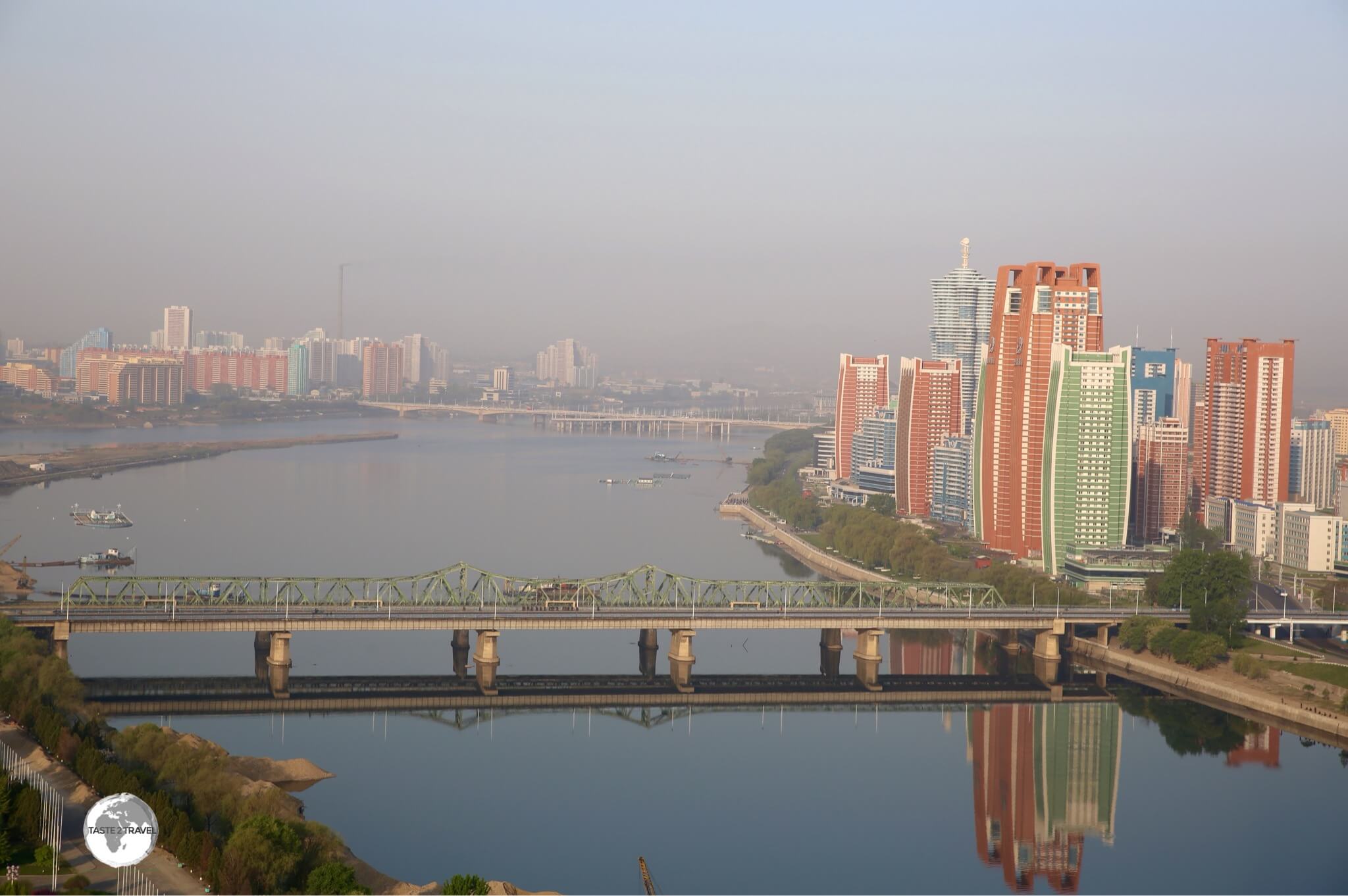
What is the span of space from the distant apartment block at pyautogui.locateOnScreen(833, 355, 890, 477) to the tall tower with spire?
1217 millimetres

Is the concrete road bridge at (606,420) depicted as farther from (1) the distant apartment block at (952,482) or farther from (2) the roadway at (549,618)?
(2) the roadway at (549,618)

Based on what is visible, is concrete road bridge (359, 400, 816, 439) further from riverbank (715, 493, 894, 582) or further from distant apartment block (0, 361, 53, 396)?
riverbank (715, 493, 894, 582)

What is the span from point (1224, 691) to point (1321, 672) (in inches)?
22.7

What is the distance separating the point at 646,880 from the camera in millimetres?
6254

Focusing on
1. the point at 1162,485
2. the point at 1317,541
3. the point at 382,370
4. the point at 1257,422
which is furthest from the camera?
the point at 382,370

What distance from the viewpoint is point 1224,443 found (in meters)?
17.1

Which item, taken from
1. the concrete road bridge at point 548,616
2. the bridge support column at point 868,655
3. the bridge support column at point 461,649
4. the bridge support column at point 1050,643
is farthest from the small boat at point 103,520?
the bridge support column at point 1050,643

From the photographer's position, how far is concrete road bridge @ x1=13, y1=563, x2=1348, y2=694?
31.9 ft

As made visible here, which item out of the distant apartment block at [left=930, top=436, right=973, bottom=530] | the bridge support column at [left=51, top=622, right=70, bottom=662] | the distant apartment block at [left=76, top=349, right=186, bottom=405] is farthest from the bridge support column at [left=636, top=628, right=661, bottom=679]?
the distant apartment block at [left=76, top=349, right=186, bottom=405]

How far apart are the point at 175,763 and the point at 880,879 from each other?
2877mm

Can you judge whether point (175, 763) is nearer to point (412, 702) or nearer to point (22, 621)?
point (412, 702)

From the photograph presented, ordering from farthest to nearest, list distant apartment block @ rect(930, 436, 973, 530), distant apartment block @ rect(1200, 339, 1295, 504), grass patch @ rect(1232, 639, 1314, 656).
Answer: distant apartment block @ rect(930, 436, 973, 530)
distant apartment block @ rect(1200, 339, 1295, 504)
grass patch @ rect(1232, 639, 1314, 656)

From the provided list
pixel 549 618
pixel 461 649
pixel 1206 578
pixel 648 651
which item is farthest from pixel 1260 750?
pixel 461 649

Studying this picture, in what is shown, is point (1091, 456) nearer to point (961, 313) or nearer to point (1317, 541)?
point (1317, 541)
